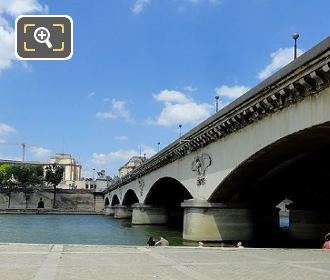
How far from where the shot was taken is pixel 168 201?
73.7 meters

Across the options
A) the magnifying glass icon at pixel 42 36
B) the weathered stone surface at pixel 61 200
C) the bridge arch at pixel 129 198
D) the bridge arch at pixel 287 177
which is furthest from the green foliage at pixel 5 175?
the magnifying glass icon at pixel 42 36

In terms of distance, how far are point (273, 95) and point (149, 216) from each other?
46.4 metres

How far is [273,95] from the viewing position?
25.0m

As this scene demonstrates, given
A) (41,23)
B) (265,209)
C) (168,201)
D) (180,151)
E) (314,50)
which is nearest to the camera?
(41,23)

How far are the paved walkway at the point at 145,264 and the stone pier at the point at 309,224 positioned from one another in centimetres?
2465

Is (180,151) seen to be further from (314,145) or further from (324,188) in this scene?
(314,145)

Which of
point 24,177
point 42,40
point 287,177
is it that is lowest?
point 287,177

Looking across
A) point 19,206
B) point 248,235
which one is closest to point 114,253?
point 248,235

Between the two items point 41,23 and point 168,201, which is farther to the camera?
point 168,201

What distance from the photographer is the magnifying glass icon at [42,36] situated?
8.12 meters

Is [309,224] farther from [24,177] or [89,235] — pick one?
[24,177]

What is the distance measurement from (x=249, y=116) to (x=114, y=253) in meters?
14.0

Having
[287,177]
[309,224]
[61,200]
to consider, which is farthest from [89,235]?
[61,200]

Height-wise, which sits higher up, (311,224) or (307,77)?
(307,77)
